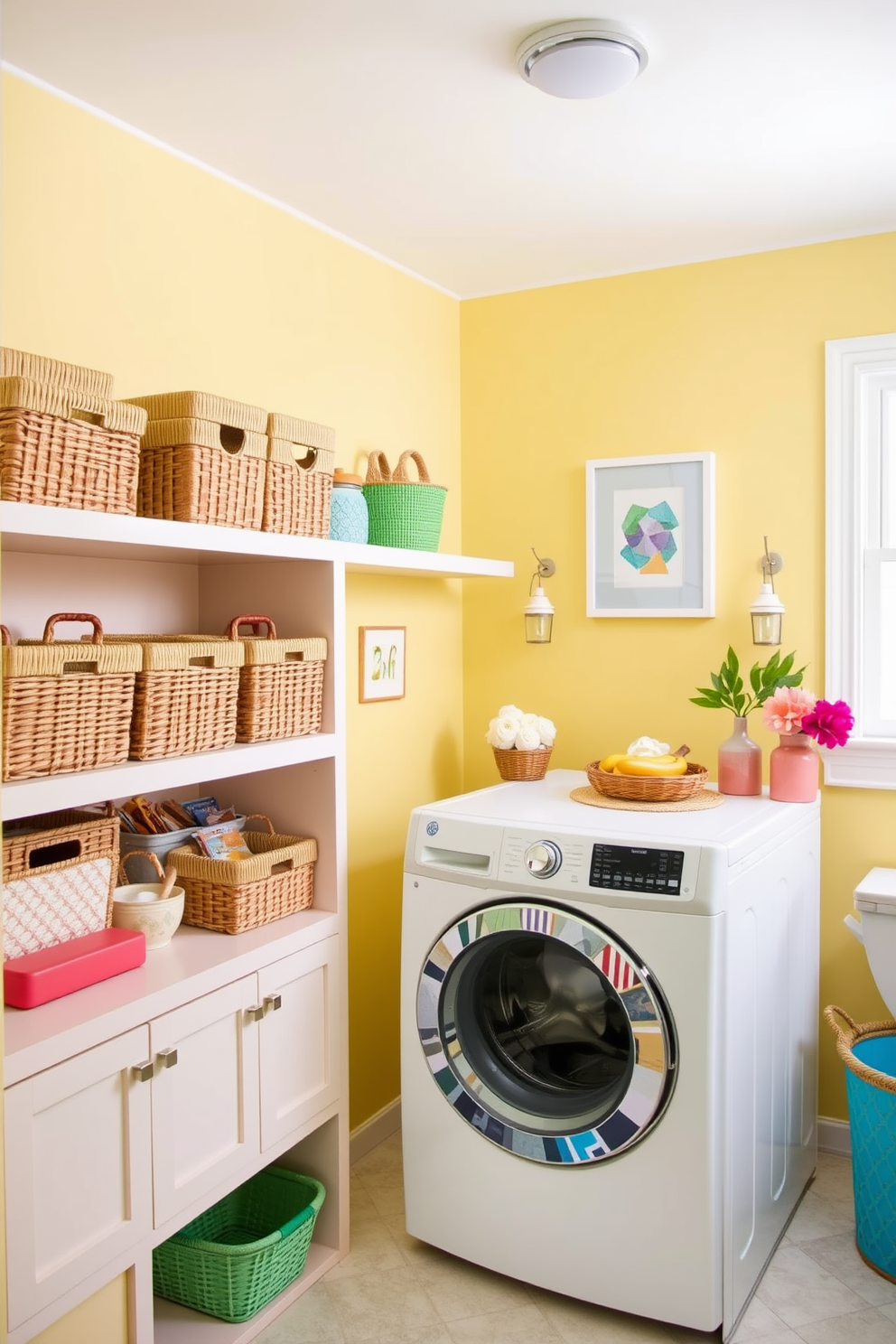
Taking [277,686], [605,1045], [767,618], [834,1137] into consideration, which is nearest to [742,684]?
[767,618]

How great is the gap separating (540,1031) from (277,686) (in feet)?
3.14

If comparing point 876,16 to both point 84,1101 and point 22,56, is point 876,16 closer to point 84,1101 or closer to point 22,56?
point 22,56

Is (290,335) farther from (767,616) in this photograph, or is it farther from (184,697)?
(767,616)

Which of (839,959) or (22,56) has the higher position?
(22,56)

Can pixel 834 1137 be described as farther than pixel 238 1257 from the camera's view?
Yes

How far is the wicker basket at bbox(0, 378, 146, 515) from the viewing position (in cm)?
166

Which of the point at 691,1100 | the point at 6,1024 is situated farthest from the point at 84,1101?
the point at 691,1100

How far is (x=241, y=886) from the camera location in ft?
7.13

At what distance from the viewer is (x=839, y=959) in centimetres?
294

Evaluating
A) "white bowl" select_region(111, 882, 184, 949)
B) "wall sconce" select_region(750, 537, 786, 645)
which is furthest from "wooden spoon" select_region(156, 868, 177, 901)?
"wall sconce" select_region(750, 537, 786, 645)

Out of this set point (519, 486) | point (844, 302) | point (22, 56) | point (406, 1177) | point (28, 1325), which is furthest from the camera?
point (519, 486)

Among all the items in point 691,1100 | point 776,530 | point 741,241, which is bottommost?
point 691,1100

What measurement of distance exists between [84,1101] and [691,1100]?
1121 mm

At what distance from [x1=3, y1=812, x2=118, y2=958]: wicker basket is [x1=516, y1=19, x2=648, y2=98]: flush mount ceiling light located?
62.5 inches
